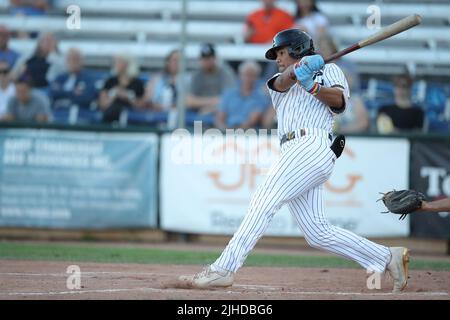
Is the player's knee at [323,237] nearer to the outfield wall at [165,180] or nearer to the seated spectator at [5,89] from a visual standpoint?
the outfield wall at [165,180]

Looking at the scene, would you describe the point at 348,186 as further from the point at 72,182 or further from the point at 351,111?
the point at 72,182

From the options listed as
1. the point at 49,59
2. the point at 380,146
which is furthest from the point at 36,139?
the point at 380,146

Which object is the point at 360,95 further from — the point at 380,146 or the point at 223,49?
the point at 223,49

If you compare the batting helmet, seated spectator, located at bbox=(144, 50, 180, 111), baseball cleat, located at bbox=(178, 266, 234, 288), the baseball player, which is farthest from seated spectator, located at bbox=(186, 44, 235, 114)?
baseball cleat, located at bbox=(178, 266, 234, 288)

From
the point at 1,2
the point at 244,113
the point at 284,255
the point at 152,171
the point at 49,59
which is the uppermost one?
the point at 1,2

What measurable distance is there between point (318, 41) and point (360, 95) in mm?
1131

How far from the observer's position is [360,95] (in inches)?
504

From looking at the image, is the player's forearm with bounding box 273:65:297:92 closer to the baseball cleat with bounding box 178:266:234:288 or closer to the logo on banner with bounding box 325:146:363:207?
the baseball cleat with bounding box 178:266:234:288

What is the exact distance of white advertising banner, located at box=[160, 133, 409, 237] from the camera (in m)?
11.2

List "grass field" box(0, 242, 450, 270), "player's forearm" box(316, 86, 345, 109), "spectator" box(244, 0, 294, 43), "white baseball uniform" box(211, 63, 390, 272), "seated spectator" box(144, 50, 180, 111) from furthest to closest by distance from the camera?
1. "spectator" box(244, 0, 294, 43)
2. "seated spectator" box(144, 50, 180, 111)
3. "grass field" box(0, 242, 450, 270)
4. "white baseball uniform" box(211, 63, 390, 272)
5. "player's forearm" box(316, 86, 345, 109)

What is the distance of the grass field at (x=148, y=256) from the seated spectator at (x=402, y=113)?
2.78m

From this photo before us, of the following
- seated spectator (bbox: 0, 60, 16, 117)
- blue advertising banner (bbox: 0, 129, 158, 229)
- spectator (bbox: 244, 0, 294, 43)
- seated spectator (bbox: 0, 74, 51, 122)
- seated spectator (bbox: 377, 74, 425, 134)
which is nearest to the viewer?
blue advertising banner (bbox: 0, 129, 158, 229)

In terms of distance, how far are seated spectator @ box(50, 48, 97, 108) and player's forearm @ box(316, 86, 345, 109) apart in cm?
794

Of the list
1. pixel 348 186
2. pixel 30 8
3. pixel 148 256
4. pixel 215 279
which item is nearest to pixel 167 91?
pixel 348 186
